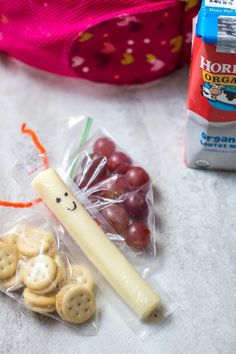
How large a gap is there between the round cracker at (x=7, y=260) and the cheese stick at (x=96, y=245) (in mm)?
76

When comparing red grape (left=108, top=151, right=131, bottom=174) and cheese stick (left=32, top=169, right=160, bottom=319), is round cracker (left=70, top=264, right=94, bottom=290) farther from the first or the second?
red grape (left=108, top=151, right=131, bottom=174)

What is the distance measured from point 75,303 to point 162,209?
0.20 m

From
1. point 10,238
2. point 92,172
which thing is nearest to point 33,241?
point 10,238

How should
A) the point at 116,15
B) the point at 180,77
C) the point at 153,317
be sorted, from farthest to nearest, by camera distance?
the point at 180,77, the point at 116,15, the point at 153,317

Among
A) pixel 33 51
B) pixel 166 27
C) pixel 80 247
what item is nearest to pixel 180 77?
pixel 166 27

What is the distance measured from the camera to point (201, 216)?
0.79m

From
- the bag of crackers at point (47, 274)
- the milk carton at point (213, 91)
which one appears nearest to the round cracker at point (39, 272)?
the bag of crackers at point (47, 274)

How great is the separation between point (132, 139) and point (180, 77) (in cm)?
16

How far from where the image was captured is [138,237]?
74 cm

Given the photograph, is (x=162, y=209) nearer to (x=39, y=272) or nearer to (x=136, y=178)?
(x=136, y=178)

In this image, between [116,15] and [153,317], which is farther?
[116,15]

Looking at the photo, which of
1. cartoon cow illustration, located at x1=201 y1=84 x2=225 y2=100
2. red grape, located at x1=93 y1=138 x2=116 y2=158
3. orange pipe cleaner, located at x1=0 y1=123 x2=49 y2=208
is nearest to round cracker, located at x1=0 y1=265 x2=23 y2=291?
orange pipe cleaner, located at x1=0 y1=123 x2=49 y2=208

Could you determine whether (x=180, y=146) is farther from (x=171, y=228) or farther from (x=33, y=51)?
(x=33, y=51)

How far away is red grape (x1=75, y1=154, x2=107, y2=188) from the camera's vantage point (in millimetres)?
785
